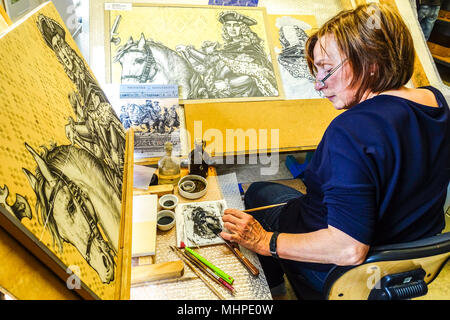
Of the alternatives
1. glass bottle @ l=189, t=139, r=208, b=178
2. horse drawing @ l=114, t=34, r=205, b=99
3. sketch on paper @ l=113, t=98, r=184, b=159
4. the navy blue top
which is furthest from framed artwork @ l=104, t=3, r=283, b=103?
the navy blue top

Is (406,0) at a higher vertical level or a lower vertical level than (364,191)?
higher

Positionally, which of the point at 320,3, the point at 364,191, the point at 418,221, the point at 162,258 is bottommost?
the point at 162,258

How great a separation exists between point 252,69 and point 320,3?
684 millimetres

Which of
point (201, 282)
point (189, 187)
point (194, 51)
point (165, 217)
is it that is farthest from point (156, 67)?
point (201, 282)

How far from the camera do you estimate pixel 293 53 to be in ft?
5.16

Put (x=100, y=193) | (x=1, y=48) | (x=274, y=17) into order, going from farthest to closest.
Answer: (x=274, y=17), (x=100, y=193), (x=1, y=48)

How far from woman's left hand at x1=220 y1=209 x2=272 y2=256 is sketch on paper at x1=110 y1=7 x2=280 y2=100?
2.30 feet

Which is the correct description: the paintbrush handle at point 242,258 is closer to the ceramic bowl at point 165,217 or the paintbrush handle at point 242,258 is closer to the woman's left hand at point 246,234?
the woman's left hand at point 246,234

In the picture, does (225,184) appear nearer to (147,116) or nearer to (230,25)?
(147,116)

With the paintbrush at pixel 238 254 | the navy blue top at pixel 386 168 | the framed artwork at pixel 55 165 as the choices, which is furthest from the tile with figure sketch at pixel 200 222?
the navy blue top at pixel 386 168

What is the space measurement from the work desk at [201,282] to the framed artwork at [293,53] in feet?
3.04

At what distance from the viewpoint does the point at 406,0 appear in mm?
1695

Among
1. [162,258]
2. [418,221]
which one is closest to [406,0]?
[418,221]

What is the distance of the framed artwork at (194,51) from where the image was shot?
1381 millimetres
